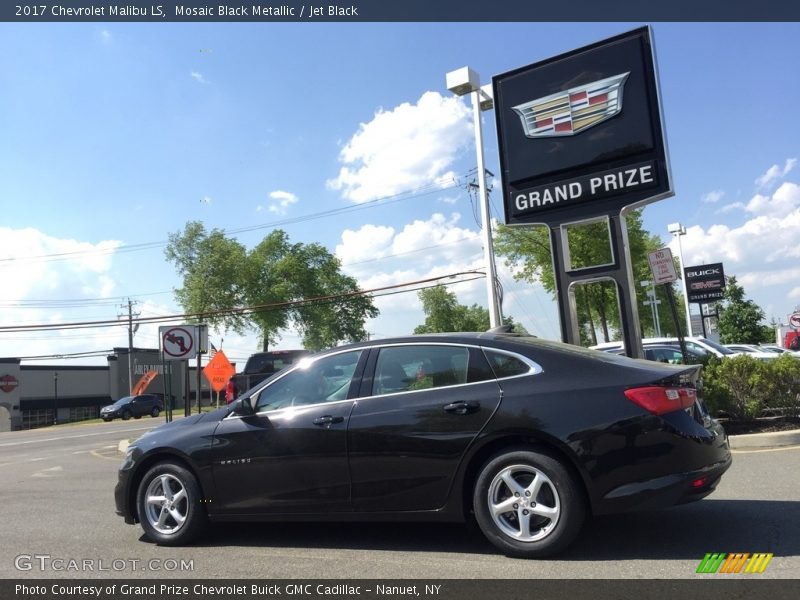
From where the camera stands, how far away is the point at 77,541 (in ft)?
17.7

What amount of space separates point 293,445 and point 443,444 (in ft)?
3.79

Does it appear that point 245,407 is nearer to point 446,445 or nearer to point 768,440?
point 446,445

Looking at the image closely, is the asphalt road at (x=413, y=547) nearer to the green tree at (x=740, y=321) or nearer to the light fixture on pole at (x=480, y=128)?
the light fixture on pole at (x=480, y=128)

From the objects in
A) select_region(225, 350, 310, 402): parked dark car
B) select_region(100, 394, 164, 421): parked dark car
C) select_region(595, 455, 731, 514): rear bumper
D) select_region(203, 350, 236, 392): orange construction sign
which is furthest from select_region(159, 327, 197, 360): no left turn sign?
select_region(100, 394, 164, 421): parked dark car

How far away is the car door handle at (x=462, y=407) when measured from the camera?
434 cm

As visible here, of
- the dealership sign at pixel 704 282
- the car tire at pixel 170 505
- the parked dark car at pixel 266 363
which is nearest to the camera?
the car tire at pixel 170 505

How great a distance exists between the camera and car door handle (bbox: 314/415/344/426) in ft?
15.3

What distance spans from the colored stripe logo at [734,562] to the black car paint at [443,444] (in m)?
0.40

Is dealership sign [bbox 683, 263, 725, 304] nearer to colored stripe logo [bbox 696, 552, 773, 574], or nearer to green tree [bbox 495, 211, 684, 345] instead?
green tree [bbox 495, 211, 684, 345]

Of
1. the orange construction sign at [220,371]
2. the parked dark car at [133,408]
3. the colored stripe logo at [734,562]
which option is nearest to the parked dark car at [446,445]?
the colored stripe logo at [734,562]

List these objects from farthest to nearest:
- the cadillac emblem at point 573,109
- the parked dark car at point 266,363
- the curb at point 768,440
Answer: the parked dark car at point 266,363, the cadillac emblem at point 573,109, the curb at point 768,440

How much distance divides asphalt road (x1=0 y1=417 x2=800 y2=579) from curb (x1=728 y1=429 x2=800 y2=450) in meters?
1.94

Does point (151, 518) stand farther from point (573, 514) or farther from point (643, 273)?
point (643, 273)

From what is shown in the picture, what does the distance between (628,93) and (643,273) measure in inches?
1366
